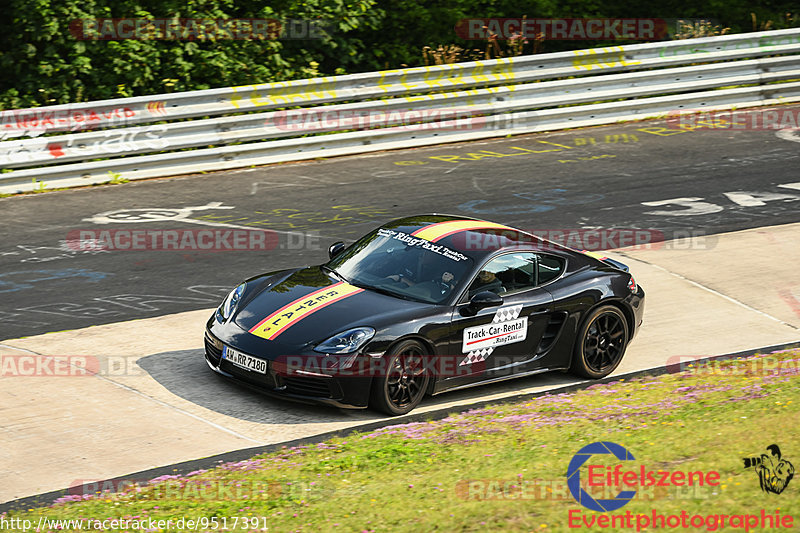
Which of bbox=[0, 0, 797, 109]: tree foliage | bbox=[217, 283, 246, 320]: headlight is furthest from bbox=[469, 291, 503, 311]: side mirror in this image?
bbox=[0, 0, 797, 109]: tree foliage

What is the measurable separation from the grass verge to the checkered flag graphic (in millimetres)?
434

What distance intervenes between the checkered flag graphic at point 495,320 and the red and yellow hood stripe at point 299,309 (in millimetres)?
1080

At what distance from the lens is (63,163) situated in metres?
15.1

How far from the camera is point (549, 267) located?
29.9 feet

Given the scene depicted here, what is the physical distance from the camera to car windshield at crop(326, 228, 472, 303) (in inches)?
337

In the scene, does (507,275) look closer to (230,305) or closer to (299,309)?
(299,309)

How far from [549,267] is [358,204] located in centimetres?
579

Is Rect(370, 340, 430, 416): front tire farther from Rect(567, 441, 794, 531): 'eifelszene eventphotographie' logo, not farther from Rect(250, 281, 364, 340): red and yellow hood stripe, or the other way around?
Rect(567, 441, 794, 531): 'eifelszene eventphotographie' logo

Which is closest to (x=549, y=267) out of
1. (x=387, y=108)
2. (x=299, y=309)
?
(x=299, y=309)

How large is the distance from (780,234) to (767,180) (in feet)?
8.90

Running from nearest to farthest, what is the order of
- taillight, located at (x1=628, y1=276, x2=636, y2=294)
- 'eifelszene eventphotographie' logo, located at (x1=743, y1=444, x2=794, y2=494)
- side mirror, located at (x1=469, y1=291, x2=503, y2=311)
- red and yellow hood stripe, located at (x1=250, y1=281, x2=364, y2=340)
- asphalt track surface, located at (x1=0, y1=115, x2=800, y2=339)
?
'eifelszene eventphotographie' logo, located at (x1=743, y1=444, x2=794, y2=494)
red and yellow hood stripe, located at (x1=250, y1=281, x2=364, y2=340)
side mirror, located at (x1=469, y1=291, x2=503, y2=311)
taillight, located at (x1=628, y1=276, x2=636, y2=294)
asphalt track surface, located at (x1=0, y1=115, x2=800, y2=339)

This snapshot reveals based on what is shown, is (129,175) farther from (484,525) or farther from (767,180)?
(484,525)

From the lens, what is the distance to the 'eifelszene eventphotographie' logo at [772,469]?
19.5ft

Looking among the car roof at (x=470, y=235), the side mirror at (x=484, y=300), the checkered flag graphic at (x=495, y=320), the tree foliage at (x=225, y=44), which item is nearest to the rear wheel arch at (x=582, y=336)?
the car roof at (x=470, y=235)
